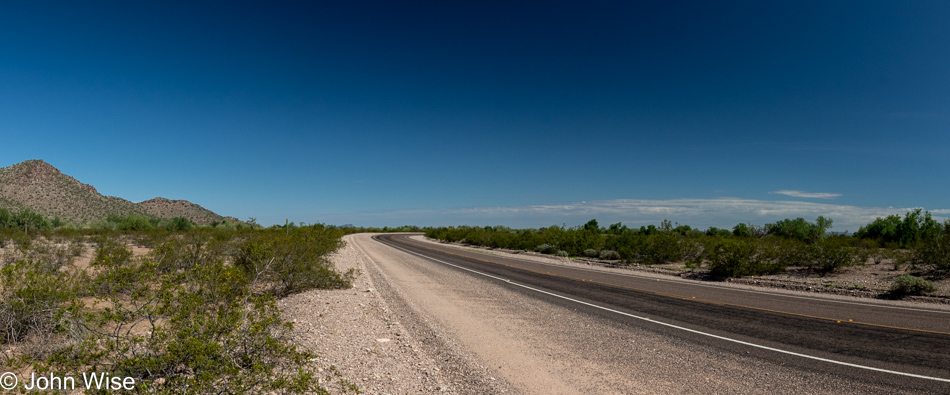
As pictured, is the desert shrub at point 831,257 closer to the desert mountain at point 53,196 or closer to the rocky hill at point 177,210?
the desert mountain at point 53,196

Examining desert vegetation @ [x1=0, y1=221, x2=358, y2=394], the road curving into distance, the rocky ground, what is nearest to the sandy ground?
the road curving into distance

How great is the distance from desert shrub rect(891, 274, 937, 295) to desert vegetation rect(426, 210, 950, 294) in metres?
0.03

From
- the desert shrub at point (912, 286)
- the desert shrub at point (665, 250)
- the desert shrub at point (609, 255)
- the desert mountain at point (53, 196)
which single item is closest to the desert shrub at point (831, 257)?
the desert shrub at point (912, 286)

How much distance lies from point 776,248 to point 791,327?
60.5 feet

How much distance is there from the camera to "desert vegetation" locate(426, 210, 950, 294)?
2075 cm

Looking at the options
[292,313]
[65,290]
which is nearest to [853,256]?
[292,313]

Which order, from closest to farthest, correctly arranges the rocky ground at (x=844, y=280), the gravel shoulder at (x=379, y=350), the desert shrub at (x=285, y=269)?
the gravel shoulder at (x=379, y=350), the desert shrub at (x=285, y=269), the rocky ground at (x=844, y=280)

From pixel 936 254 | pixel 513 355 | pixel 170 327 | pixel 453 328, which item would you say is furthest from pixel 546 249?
pixel 170 327

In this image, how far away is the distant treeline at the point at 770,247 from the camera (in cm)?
2144

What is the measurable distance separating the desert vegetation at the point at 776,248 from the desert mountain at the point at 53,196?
70.9 m

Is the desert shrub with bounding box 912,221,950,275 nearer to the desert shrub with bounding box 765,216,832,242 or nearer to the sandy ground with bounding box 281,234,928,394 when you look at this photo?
the sandy ground with bounding box 281,234,928,394

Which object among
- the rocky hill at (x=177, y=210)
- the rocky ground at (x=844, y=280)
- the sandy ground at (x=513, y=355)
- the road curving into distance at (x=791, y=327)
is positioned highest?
the rocky hill at (x=177, y=210)

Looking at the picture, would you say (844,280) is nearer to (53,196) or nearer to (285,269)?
(285,269)

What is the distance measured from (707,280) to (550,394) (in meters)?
18.8
